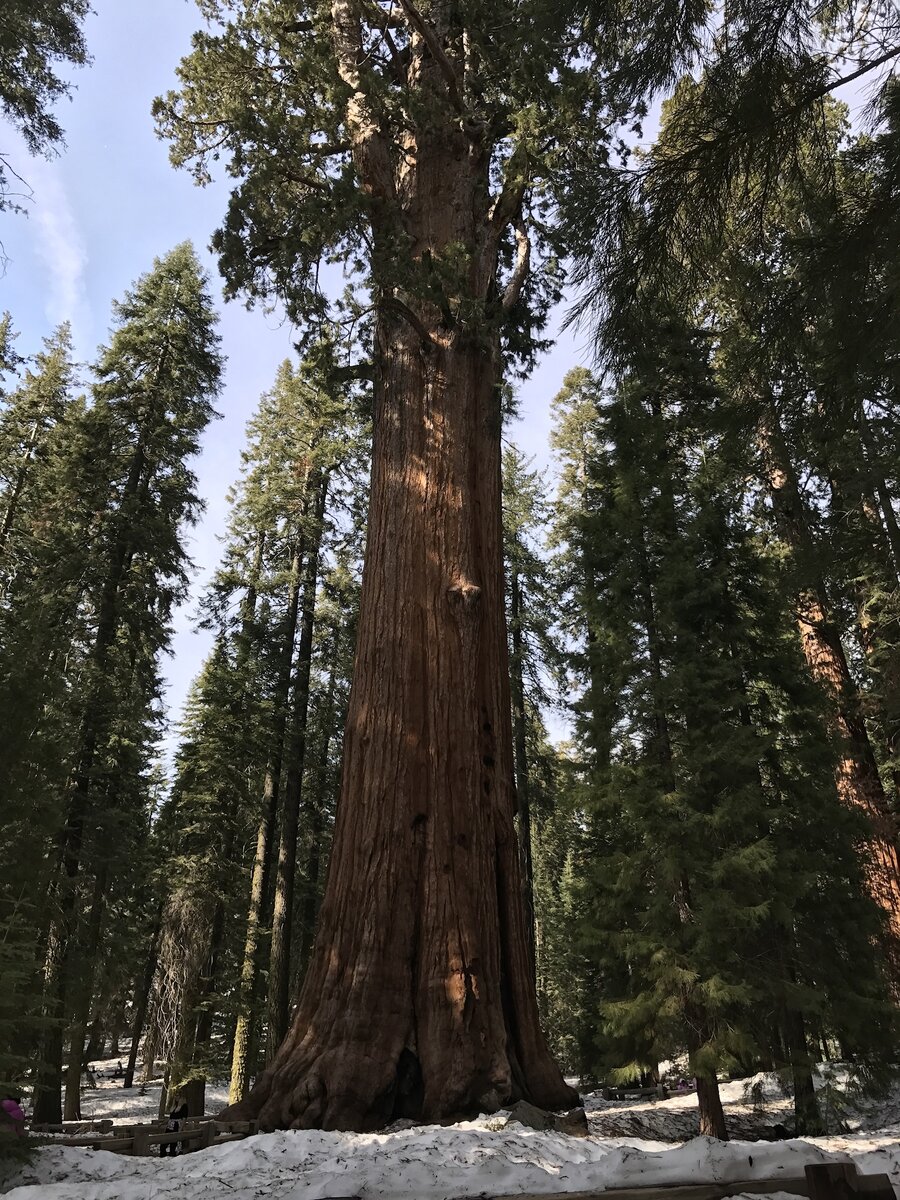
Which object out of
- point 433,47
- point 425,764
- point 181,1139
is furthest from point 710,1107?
point 433,47

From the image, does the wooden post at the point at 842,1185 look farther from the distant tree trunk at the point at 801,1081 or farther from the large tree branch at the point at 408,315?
the large tree branch at the point at 408,315

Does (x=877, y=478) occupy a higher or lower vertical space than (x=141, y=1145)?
higher

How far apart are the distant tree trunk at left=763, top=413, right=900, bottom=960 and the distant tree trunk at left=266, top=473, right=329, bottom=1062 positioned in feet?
31.5

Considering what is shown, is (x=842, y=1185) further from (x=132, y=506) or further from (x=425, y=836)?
(x=132, y=506)

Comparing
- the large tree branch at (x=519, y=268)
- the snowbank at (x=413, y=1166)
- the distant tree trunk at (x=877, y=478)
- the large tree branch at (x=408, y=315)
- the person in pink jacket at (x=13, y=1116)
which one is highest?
the large tree branch at (x=519, y=268)

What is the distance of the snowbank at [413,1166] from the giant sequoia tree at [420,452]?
68 centimetres

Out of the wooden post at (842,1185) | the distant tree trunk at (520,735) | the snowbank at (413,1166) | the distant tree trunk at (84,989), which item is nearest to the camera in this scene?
the wooden post at (842,1185)

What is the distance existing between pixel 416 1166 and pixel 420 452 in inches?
205

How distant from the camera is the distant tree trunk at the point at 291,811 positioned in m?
14.6

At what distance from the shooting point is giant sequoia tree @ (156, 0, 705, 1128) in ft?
16.2

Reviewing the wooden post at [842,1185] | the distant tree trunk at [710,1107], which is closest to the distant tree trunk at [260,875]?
the distant tree trunk at [710,1107]

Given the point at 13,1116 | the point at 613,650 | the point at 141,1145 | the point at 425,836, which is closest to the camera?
the point at 13,1116

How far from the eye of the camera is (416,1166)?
11.0 feet

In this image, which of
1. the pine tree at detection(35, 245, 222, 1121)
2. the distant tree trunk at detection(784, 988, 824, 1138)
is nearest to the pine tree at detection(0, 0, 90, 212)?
the pine tree at detection(35, 245, 222, 1121)
